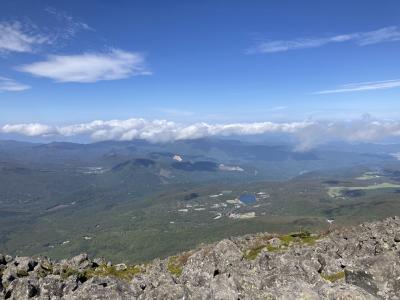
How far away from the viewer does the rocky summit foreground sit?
35625 millimetres

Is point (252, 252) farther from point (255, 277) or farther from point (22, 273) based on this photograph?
point (255, 277)

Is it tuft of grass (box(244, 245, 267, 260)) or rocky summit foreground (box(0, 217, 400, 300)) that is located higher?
rocky summit foreground (box(0, 217, 400, 300))

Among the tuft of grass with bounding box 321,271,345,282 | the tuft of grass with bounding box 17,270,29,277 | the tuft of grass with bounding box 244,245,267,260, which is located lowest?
the tuft of grass with bounding box 244,245,267,260

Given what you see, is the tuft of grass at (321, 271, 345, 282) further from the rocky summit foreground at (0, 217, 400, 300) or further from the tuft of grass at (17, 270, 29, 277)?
the tuft of grass at (17, 270, 29, 277)

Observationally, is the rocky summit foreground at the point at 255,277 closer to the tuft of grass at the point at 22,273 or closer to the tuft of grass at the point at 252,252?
the tuft of grass at the point at 22,273

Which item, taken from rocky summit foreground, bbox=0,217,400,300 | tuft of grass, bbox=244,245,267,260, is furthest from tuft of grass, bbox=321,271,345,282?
tuft of grass, bbox=244,245,267,260

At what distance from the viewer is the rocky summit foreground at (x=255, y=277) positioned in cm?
3562

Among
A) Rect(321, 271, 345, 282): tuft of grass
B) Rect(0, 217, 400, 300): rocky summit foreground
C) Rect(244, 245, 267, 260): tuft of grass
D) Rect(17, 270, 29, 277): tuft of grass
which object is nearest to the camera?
Rect(0, 217, 400, 300): rocky summit foreground

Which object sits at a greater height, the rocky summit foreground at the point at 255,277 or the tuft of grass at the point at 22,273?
the rocky summit foreground at the point at 255,277

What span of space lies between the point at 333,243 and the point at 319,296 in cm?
5641

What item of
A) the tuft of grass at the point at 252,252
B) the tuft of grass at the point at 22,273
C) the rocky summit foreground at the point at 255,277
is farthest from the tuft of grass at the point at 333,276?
the tuft of grass at the point at 22,273

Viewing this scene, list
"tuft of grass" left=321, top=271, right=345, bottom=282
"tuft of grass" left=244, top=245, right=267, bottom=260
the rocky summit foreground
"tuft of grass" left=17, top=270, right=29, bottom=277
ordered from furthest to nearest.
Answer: "tuft of grass" left=244, top=245, right=267, bottom=260 → "tuft of grass" left=17, top=270, right=29, bottom=277 → "tuft of grass" left=321, top=271, right=345, bottom=282 → the rocky summit foreground

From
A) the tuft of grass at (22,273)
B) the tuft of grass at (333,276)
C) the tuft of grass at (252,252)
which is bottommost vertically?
the tuft of grass at (252,252)

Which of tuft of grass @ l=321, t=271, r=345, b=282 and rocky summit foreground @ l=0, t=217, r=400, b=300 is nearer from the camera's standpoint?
rocky summit foreground @ l=0, t=217, r=400, b=300
